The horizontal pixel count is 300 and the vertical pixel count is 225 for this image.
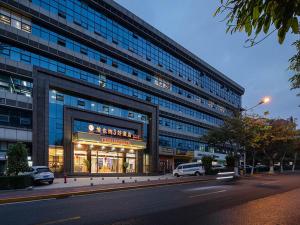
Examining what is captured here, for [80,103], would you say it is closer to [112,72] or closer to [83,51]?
[83,51]

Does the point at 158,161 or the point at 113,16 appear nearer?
the point at 113,16

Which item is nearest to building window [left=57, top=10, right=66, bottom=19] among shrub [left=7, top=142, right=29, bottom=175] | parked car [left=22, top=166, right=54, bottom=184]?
parked car [left=22, top=166, right=54, bottom=184]

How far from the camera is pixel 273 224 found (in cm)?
1023

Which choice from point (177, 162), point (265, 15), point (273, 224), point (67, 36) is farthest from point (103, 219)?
point (177, 162)

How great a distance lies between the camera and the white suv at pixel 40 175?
32812 millimetres

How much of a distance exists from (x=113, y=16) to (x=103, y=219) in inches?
1856

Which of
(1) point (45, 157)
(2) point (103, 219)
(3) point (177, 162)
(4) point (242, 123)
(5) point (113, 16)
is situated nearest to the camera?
(2) point (103, 219)

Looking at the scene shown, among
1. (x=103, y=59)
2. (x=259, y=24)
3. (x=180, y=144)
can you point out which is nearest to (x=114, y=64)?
(x=103, y=59)

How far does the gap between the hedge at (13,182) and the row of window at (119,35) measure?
22796mm

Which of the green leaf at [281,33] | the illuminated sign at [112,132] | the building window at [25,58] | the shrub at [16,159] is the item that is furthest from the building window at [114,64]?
the green leaf at [281,33]

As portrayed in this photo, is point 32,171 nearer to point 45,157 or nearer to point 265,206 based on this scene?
point 45,157

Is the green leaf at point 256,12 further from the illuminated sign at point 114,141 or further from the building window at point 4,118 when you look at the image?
the illuminated sign at point 114,141

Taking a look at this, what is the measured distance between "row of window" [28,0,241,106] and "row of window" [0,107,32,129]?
12757mm

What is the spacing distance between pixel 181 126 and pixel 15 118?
134 ft
